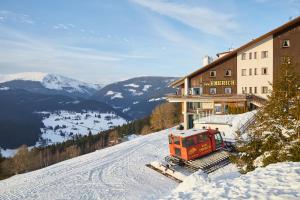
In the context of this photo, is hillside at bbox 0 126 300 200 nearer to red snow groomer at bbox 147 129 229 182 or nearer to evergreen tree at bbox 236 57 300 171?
red snow groomer at bbox 147 129 229 182

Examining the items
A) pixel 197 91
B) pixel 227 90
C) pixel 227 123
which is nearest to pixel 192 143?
→ pixel 227 123

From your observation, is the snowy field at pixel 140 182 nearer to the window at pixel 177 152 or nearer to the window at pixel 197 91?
the window at pixel 177 152

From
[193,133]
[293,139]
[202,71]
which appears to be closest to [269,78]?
[202,71]

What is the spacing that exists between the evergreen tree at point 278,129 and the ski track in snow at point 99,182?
20.4 feet

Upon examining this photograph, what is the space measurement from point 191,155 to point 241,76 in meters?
24.4

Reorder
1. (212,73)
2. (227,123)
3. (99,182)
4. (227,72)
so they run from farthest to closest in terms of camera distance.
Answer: (212,73) → (227,72) → (227,123) → (99,182)

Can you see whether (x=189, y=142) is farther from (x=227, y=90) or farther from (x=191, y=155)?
(x=227, y=90)

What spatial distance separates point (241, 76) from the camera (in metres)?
43.3

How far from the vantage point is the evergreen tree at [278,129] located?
1340cm

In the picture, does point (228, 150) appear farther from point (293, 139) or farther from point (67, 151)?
point (67, 151)

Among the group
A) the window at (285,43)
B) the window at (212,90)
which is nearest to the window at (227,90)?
the window at (212,90)

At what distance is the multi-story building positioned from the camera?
39.4 meters

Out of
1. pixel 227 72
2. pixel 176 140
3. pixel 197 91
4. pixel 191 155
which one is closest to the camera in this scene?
pixel 191 155

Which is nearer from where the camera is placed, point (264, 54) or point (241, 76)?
point (264, 54)
